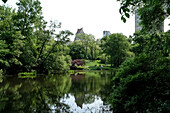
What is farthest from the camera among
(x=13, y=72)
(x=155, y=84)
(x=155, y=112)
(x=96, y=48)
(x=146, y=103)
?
(x=96, y=48)

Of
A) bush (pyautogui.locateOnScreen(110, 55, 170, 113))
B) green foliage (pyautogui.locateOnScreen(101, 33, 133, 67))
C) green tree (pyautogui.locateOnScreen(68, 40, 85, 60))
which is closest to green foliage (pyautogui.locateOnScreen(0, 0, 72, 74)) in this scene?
green foliage (pyautogui.locateOnScreen(101, 33, 133, 67))

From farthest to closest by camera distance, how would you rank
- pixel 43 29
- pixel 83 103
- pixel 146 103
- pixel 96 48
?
pixel 96 48 < pixel 43 29 < pixel 83 103 < pixel 146 103

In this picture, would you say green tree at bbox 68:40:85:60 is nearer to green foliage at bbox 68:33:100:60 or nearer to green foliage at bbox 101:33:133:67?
green foliage at bbox 68:33:100:60

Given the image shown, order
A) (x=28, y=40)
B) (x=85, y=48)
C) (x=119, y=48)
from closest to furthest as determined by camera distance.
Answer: (x=28, y=40), (x=119, y=48), (x=85, y=48)

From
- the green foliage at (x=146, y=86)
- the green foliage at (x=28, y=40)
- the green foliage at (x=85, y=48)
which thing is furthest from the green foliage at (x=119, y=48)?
the green foliage at (x=146, y=86)

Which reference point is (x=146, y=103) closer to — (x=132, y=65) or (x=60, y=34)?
(x=132, y=65)

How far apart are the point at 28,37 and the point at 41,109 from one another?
2076 centimetres

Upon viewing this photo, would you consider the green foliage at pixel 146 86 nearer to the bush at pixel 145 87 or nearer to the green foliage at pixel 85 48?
the bush at pixel 145 87

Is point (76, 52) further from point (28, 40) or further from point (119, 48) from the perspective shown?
point (28, 40)

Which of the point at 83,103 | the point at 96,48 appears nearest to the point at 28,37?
the point at 83,103

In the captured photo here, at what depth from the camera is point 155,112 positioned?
367 centimetres

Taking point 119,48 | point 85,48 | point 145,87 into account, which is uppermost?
point 85,48

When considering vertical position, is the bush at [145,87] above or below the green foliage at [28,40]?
below

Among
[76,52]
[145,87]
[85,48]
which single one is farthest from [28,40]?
[85,48]
